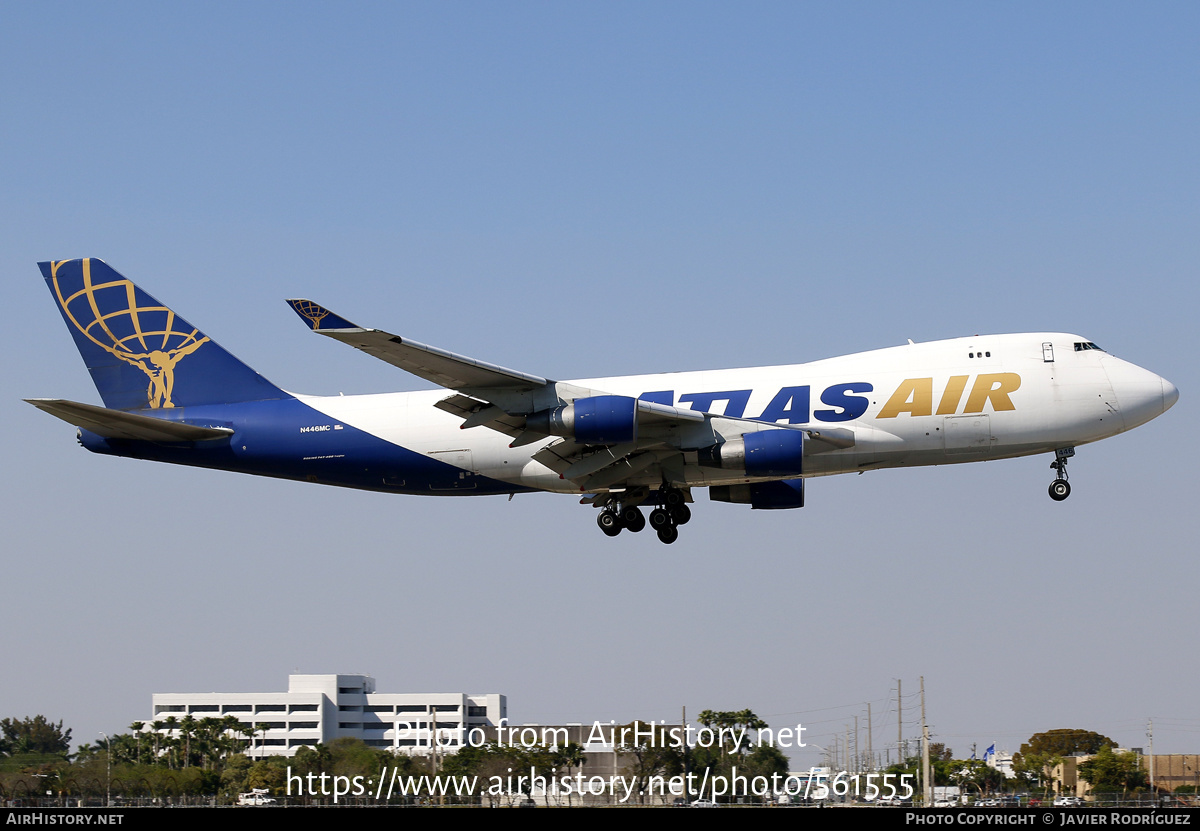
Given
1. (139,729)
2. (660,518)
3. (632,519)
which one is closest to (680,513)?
(660,518)

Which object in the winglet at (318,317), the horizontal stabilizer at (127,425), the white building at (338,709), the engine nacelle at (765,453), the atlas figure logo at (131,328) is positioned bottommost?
the white building at (338,709)

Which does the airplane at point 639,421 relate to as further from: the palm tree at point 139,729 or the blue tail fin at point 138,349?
the palm tree at point 139,729

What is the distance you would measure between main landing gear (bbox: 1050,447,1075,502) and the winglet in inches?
771

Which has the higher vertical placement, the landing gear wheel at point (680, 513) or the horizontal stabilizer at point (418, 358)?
the horizontal stabilizer at point (418, 358)

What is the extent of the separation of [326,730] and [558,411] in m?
63.5

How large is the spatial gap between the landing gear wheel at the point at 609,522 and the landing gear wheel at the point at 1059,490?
1255 centimetres

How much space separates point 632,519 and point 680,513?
1.78 metres

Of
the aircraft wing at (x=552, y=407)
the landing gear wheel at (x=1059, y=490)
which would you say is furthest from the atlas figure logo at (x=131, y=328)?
the landing gear wheel at (x=1059, y=490)

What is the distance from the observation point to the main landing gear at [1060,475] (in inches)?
1298

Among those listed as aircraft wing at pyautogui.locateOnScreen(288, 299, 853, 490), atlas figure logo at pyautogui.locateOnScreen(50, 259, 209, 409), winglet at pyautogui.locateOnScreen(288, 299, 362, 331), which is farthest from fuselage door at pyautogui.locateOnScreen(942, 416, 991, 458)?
atlas figure logo at pyautogui.locateOnScreen(50, 259, 209, 409)

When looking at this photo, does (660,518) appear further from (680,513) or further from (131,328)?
(131,328)

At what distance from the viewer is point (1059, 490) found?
110 feet
